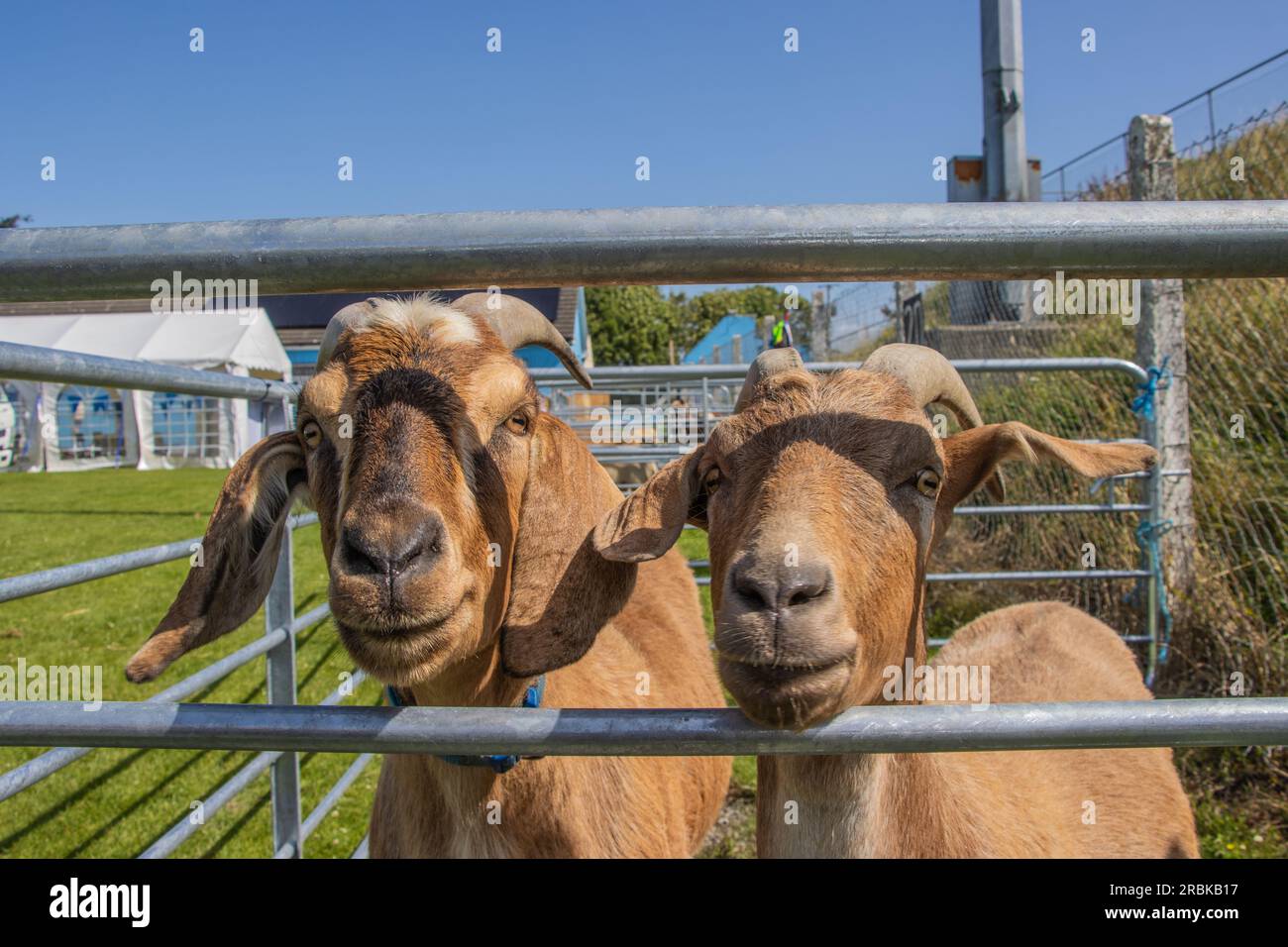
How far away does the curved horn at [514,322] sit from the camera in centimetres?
264

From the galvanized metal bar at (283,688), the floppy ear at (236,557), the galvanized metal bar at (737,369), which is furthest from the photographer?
the galvanized metal bar at (737,369)

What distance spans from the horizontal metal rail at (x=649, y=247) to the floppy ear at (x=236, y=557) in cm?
97

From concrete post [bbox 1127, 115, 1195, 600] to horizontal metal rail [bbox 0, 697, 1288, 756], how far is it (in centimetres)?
547

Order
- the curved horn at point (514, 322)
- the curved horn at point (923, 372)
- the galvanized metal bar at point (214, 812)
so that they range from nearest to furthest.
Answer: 1. the curved horn at point (923, 372)
2. the curved horn at point (514, 322)
3. the galvanized metal bar at point (214, 812)

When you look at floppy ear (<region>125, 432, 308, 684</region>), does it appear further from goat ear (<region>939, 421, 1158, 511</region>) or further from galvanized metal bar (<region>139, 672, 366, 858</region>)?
goat ear (<region>939, 421, 1158, 511</region>)

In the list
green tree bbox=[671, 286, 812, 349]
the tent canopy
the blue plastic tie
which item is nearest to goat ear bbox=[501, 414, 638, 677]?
the blue plastic tie

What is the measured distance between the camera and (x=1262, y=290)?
5.70m

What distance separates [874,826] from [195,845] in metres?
3.88

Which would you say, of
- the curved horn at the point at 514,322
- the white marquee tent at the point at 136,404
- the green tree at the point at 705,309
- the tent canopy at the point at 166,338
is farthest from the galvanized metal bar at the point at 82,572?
the green tree at the point at 705,309

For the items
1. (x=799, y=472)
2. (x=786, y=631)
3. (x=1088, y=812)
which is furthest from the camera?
(x=1088, y=812)

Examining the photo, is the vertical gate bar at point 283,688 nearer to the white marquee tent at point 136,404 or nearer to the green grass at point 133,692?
the green grass at point 133,692

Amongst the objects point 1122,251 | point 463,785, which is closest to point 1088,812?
point 463,785

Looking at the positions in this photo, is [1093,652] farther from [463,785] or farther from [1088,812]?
[463,785]
